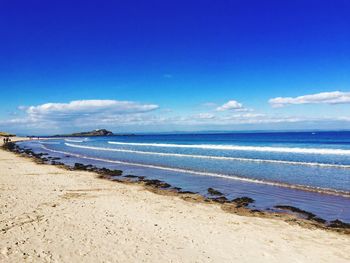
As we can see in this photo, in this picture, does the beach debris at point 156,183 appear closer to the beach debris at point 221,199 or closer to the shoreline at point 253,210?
the shoreline at point 253,210

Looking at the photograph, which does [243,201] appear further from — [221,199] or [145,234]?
[145,234]

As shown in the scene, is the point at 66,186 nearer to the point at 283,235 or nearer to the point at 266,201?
the point at 266,201

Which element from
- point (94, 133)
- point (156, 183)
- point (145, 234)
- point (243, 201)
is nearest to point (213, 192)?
point (243, 201)

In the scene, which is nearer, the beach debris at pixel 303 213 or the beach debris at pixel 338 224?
the beach debris at pixel 338 224

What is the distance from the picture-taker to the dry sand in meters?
7.60

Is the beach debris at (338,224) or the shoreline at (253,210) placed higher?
the beach debris at (338,224)

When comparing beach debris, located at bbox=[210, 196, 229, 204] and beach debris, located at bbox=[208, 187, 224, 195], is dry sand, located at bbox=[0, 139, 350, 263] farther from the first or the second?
beach debris, located at bbox=[208, 187, 224, 195]

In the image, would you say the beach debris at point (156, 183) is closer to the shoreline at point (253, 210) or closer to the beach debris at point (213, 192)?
the shoreline at point (253, 210)

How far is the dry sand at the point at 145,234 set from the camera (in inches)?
299

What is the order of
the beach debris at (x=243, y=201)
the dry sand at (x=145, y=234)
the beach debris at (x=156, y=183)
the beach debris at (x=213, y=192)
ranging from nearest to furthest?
1. the dry sand at (x=145, y=234)
2. the beach debris at (x=243, y=201)
3. the beach debris at (x=213, y=192)
4. the beach debris at (x=156, y=183)

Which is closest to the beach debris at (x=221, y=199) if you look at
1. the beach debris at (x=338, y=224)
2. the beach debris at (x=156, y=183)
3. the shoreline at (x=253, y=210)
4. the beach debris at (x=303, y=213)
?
the shoreline at (x=253, y=210)

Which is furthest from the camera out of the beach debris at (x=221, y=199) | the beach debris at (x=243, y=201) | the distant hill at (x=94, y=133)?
the distant hill at (x=94, y=133)

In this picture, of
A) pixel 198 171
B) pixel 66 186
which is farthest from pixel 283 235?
pixel 198 171

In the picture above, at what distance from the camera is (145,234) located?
9.20 m
